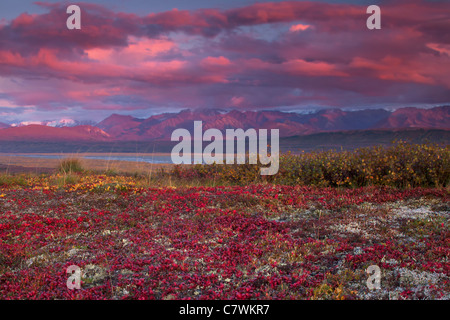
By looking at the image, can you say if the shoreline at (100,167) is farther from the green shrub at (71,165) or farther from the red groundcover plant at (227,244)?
the red groundcover plant at (227,244)

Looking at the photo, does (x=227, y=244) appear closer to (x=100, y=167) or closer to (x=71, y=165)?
(x=71, y=165)

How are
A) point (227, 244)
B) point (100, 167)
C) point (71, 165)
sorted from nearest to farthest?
point (227, 244) < point (71, 165) < point (100, 167)

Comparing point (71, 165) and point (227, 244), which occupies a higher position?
point (71, 165)

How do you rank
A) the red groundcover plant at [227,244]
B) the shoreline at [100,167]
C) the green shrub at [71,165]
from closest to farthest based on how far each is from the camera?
the red groundcover plant at [227,244] < the green shrub at [71,165] < the shoreline at [100,167]

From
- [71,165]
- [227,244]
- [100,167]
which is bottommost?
[227,244]

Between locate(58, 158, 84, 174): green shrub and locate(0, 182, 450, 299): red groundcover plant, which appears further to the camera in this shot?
locate(58, 158, 84, 174): green shrub

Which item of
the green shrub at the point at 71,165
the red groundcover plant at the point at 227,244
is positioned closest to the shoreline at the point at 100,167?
the green shrub at the point at 71,165

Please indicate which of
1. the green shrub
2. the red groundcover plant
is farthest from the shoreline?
the red groundcover plant

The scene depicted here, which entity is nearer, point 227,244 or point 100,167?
point 227,244

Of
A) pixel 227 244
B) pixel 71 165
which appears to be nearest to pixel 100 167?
pixel 71 165

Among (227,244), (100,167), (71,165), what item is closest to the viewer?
(227,244)

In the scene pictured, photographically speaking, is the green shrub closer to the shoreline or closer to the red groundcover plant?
the shoreline

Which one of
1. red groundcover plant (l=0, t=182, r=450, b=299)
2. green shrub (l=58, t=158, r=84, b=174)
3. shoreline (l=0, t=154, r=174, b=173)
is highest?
green shrub (l=58, t=158, r=84, b=174)

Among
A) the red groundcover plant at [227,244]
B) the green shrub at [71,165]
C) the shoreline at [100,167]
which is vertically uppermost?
the green shrub at [71,165]
